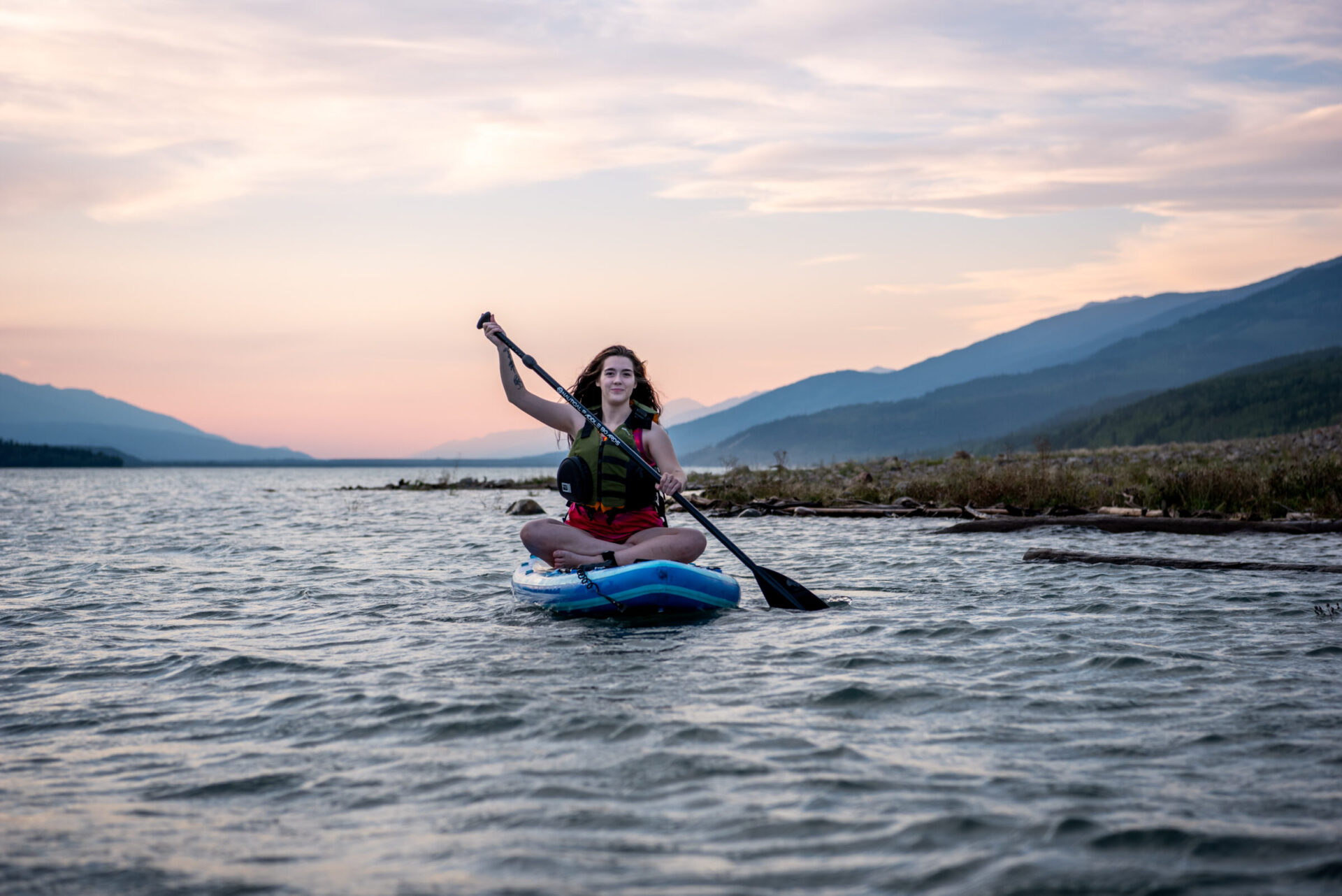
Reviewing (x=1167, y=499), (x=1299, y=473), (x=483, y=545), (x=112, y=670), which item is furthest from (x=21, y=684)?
(x=1299, y=473)

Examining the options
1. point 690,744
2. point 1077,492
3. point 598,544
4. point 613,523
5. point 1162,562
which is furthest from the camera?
point 1077,492

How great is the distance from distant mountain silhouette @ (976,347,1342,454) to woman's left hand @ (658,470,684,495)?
88920 mm

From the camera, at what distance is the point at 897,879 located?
340 centimetres

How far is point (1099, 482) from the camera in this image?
69.8 feet

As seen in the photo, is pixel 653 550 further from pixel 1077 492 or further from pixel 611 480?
pixel 1077 492

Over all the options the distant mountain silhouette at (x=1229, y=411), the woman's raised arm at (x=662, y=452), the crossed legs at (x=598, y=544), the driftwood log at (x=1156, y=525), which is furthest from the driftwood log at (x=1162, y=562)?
the distant mountain silhouette at (x=1229, y=411)

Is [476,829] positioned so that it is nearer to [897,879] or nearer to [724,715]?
[897,879]

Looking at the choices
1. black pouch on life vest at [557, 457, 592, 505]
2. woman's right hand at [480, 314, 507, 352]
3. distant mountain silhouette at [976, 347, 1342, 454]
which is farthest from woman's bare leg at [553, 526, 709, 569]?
distant mountain silhouette at [976, 347, 1342, 454]

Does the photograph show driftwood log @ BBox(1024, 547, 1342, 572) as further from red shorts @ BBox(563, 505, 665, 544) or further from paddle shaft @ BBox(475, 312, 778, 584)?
red shorts @ BBox(563, 505, 665, 544)

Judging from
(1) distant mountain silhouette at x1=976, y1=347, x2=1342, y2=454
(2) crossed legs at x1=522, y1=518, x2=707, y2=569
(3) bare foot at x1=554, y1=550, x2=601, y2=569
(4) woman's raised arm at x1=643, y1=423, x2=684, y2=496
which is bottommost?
(3) bare foot at x1=554, y1=550, x2=601, y2=569

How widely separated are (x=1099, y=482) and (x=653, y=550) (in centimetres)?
1498

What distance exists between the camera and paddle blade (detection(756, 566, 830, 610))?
30.3ft

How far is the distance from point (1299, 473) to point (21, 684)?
18410mm

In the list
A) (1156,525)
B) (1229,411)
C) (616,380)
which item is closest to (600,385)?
(616,380)
